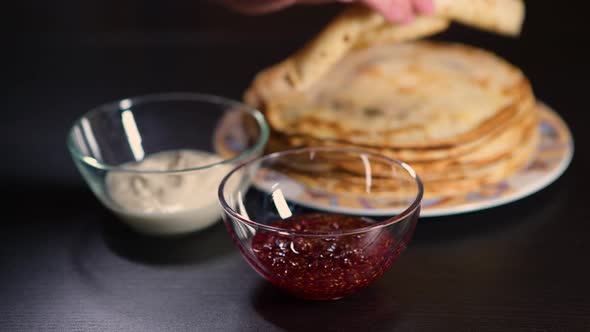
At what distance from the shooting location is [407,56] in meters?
1.63

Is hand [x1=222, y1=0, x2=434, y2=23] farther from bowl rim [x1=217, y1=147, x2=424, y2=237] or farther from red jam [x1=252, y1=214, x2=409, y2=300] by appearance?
red jam [x1=252, y1=214, x2=409, y2=300]

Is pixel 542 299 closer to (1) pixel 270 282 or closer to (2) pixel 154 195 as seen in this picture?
(1) pixel 270 282

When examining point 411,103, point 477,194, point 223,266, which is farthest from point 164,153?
point 477,194

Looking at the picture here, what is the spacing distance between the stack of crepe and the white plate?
0.02 metres

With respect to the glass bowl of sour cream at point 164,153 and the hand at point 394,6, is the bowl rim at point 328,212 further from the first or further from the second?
the hand at point 394,6

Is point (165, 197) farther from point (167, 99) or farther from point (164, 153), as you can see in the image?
point (167, 99)

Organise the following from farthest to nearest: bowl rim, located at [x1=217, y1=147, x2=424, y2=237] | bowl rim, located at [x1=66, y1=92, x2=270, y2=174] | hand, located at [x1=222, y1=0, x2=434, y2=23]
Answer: hand, located at [x1=222, y1=0, x2=434, y2=23]
bowl rim, located at [x1=66, y1=92, x2=270, y2=174]
bowl rim, located at [x1=217, y1=147, x2=424, y2=237]

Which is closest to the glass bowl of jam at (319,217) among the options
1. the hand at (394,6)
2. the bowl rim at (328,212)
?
the bowl rim at (328,212)

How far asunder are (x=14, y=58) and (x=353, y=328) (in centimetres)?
170

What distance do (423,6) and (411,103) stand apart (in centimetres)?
19

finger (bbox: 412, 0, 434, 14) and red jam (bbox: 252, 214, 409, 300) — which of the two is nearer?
red jam (bbox: 252, 214, 409, 300)

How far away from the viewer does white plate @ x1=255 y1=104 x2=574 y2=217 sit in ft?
4.30

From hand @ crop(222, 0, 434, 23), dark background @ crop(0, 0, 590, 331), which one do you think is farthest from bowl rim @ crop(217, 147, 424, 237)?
hand @ crop(222, 0, 434, 23)

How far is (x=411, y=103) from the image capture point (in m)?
1.46
